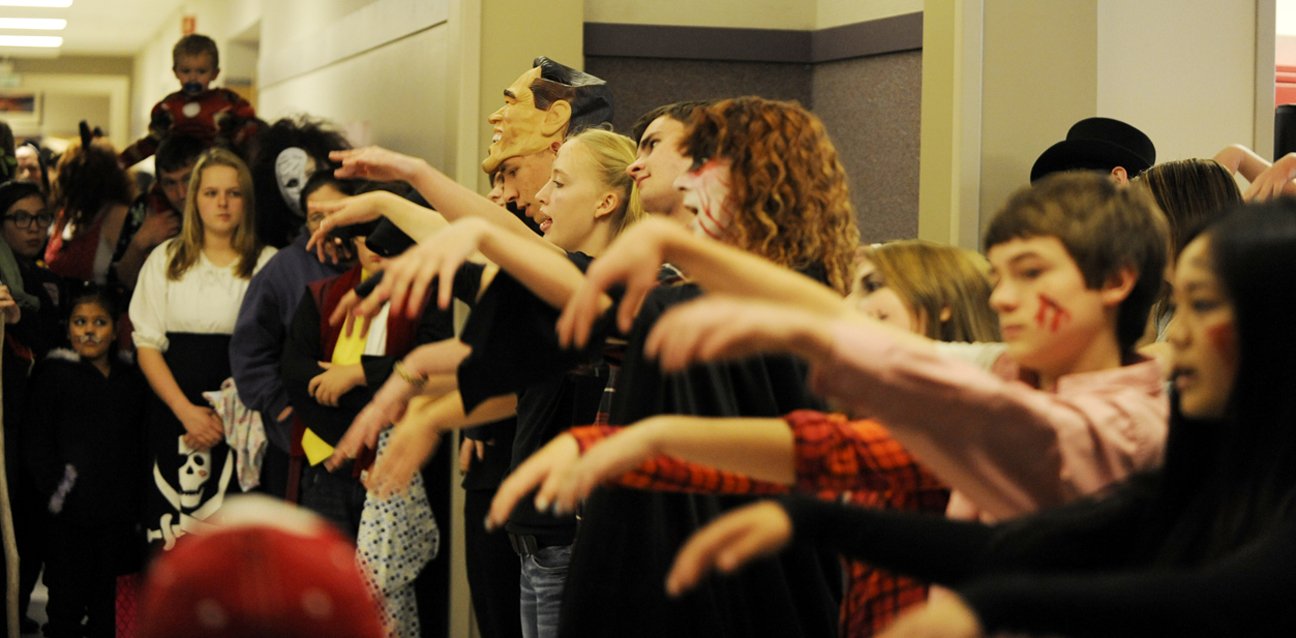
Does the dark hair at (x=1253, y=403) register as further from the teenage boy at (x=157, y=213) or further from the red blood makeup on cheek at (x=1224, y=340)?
the teenage boy at (x=157, y=213)

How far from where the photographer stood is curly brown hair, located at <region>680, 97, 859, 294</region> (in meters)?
2.18

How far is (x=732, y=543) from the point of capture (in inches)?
51.0

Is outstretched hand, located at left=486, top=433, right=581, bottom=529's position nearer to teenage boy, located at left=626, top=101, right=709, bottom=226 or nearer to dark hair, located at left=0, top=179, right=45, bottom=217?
teenage boy, located at left=626, top=101, right=709, bottom=226

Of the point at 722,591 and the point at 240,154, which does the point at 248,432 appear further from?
the point at 722,591

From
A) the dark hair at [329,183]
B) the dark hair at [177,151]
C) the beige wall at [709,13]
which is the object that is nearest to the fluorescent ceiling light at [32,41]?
the dark hair at [177,151]

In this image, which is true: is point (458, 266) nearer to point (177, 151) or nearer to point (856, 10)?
point (856, 10)

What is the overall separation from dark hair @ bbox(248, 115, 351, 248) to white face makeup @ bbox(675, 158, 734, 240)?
2961 mm

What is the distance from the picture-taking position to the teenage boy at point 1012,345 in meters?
1.34

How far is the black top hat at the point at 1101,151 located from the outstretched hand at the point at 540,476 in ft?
6.87

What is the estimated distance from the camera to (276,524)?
3.02ft

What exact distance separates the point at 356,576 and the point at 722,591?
1172 millimetres

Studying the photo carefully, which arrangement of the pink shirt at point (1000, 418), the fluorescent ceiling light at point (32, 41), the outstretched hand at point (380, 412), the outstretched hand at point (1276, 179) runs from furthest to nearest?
the fluorescent ceiling light at point (32, 41) → the outstretched hand at point (1276, 179) → the outstretched hand at point (380, 412) → the pink shirt at point (1000, 418)

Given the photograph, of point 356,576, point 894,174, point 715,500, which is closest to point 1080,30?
point 894,174

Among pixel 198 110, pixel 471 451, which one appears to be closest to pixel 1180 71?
pixel 471 451
